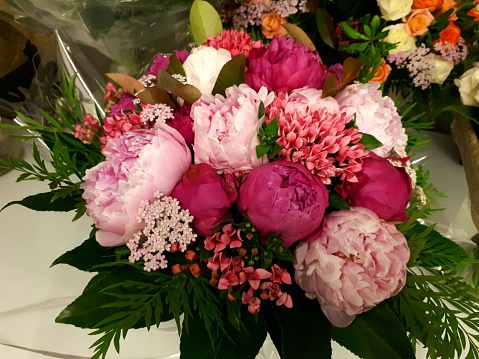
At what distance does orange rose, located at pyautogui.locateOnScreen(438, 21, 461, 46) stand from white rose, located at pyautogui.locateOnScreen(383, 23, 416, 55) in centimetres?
7

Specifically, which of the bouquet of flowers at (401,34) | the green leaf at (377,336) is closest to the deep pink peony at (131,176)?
the green leaf at (377,336)

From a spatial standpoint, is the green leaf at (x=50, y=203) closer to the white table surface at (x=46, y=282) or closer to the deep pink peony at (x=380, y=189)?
the white table surface at (x=46, y=282)

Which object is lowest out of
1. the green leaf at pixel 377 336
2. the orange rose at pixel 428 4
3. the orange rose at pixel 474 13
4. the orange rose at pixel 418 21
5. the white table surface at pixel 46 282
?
the white table surface at pixel 46 282

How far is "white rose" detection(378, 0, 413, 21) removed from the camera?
32.2 inches

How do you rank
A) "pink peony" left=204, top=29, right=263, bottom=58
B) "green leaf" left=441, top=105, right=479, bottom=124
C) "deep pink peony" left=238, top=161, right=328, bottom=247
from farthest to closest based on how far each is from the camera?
1. "green leaf" left=441, top=105, right=479, bottom=124
2. "pink peony" left=204, top=29, right=263, bottom=58
3. "deep pink peony" left=238, top=161, right=328, bottom=247

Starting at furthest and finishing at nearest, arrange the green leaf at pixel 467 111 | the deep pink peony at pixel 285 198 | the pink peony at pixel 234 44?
the green leaf at pixel 467 111, the pink peony at pixel 234 44, the deep pink peony at pixel 285 198

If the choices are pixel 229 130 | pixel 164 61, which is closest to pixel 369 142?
pixel 229 130

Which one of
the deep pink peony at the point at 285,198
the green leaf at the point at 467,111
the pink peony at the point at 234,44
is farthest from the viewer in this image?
the green leaf at the point at 467,111

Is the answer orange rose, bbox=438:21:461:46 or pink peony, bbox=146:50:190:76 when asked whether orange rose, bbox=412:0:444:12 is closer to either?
orange rose, bbox=438:21:461:46

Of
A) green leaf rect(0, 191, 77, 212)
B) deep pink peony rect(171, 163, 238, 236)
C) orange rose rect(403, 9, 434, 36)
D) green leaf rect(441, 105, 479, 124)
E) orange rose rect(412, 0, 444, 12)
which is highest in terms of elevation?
deep pink peony rect(171, 163, 238, 236)

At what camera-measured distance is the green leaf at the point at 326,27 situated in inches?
33.2

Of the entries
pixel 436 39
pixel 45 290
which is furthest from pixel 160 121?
pixel 436 39

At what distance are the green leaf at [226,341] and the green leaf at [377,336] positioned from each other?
0.27 ft

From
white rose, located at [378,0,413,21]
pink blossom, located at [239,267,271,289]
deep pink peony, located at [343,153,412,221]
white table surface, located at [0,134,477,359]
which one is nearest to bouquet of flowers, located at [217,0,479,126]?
white rose, located at [378,0,413,21]
